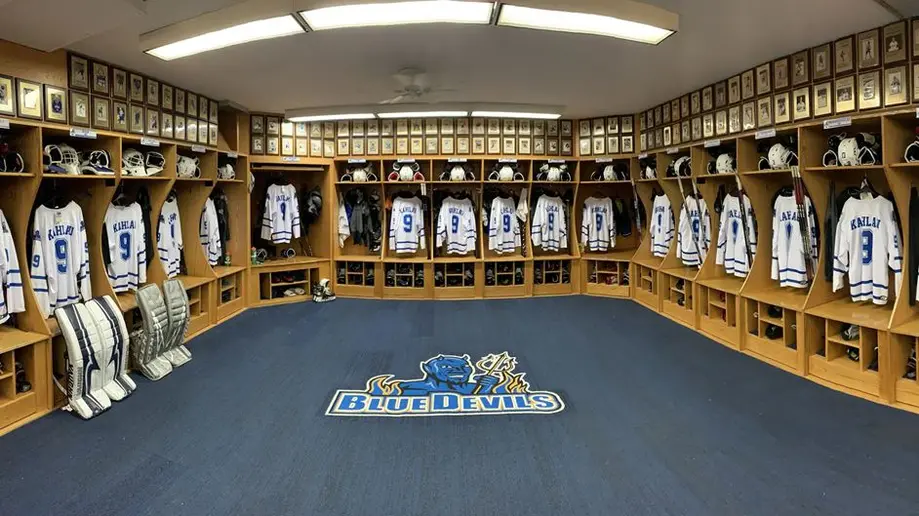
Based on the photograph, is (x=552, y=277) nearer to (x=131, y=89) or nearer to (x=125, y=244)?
(x=125, y=244)

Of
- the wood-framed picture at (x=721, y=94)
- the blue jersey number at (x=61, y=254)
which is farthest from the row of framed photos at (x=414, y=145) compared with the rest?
the blue jersey number at (x=61, y=254)

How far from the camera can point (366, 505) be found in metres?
2.20

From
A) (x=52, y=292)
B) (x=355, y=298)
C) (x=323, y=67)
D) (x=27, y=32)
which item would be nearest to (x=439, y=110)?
(x=323, y=67)

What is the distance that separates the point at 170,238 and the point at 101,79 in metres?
1.64

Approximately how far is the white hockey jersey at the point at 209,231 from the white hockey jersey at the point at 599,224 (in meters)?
4.93

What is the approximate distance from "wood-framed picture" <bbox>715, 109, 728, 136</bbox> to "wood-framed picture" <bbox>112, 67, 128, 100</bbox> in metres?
5.54

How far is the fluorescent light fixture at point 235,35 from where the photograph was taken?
2693 mm

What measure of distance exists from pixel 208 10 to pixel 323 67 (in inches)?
52.6

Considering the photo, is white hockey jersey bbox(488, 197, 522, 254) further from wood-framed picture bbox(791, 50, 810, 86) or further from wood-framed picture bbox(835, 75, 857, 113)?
wood-framed picture bbox(835, 75, 857, 113)

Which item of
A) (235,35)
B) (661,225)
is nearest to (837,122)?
(661,225)

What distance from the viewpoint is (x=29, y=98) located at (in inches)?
137

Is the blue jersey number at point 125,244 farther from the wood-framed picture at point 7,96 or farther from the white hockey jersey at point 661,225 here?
the white hockey jersey at point 661,225

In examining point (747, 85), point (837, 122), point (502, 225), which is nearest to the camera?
point (837, 122)

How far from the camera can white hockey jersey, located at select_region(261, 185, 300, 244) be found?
6691 mm
